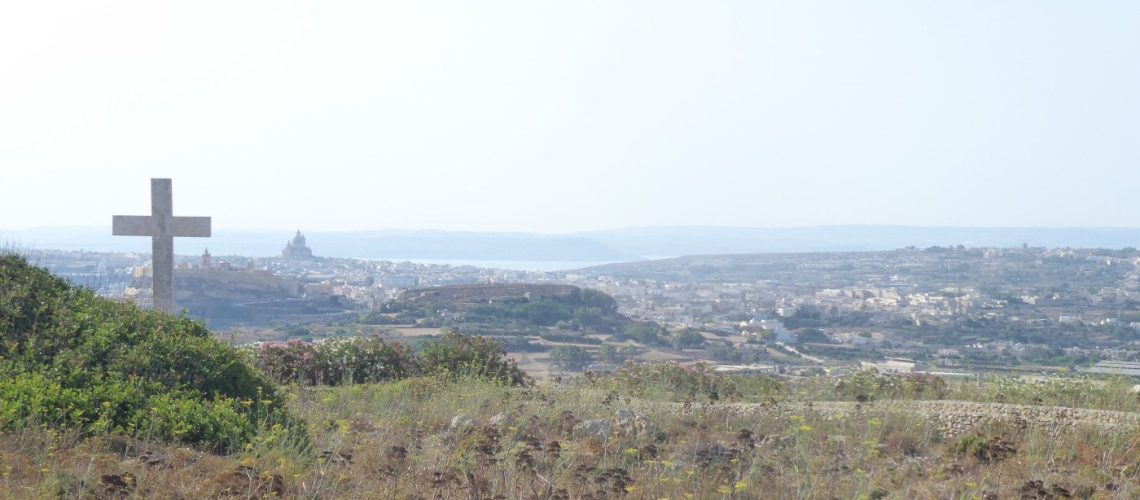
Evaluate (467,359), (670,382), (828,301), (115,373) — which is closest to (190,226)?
(467,359)

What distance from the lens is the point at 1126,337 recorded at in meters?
22.7

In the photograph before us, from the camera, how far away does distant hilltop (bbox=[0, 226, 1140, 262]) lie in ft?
218

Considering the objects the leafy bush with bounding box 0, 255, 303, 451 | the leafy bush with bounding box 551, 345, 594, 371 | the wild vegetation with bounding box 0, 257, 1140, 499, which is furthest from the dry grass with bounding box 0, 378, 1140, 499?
the leafy bush with bounding box 551, 345, 594, 371

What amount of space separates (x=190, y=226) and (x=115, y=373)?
7117 millimetres

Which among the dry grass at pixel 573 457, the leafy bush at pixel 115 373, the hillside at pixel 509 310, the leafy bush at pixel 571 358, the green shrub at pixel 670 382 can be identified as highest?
the leafy bush at pixel 115 373

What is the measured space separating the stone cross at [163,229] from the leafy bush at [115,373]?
15.6 ft

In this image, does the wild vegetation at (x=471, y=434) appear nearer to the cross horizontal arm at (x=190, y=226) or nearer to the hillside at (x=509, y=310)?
the cross horizontal arm at (x=190, y=226)

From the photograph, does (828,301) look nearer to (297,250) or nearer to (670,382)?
(297,250)

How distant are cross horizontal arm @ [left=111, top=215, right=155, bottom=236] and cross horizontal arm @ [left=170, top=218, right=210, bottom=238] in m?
0.26

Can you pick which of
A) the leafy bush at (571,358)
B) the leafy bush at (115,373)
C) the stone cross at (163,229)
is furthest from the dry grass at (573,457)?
the leafy bush at (571,358)

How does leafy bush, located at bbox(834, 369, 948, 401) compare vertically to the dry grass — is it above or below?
below

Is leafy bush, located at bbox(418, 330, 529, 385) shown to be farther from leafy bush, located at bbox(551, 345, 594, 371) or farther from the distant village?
leafy bush, located at bbox(551, 345, 594, 371)

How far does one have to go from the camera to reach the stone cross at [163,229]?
13297 mm

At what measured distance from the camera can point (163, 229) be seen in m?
13.4
